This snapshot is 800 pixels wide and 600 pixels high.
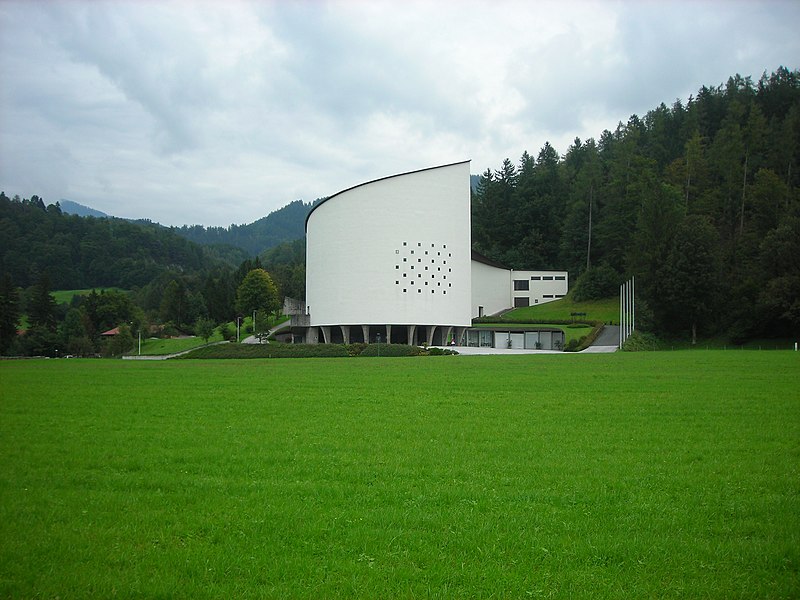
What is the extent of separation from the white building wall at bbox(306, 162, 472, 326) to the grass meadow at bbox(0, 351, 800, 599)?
41679 mm

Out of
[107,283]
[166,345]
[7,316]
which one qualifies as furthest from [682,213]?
[107,283]

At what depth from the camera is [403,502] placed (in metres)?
6.15

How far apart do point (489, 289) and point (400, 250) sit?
22457 mm

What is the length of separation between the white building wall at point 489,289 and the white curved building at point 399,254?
48.2 ft

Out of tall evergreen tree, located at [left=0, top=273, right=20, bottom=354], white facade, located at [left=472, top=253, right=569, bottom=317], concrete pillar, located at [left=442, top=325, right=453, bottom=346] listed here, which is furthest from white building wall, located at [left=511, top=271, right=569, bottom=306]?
tall evergreen tree, located at [left=0, top=273, right=20, bottom=354]

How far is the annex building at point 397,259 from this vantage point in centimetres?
5419

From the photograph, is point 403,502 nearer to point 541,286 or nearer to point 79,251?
point 541,286

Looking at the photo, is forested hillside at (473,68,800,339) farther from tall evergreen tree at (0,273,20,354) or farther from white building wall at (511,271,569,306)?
tall evergreen tree at (0,273,20,354)

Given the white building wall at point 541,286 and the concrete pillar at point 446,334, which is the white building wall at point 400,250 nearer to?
the concrete pillar at point 446,334

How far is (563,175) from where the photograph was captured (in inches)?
3674

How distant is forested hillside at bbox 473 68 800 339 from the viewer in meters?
49.5

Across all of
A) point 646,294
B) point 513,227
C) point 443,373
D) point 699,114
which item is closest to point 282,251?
point 513,227

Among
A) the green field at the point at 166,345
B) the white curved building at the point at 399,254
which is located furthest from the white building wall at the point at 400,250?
the green field at the point at 166,345

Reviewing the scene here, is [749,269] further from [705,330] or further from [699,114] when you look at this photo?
[699,114]
